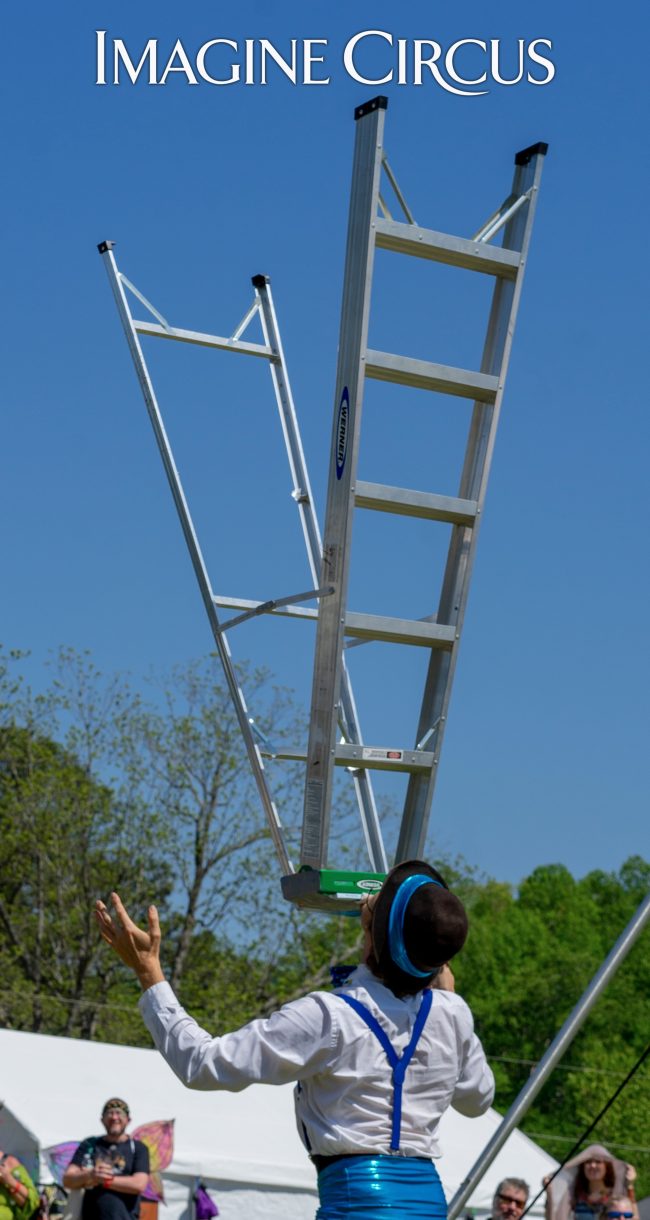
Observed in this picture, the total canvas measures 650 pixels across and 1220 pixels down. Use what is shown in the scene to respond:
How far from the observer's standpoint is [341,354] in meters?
4.88

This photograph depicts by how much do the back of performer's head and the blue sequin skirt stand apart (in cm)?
32

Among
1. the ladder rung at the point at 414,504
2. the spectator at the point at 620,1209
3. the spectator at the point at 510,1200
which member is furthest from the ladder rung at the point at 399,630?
the spectator at the point at 510,1200

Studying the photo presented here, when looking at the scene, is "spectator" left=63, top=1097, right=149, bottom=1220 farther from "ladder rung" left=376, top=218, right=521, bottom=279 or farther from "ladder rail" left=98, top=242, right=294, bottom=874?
"ladder rung" left=376, top=218, right=521, bottom=279

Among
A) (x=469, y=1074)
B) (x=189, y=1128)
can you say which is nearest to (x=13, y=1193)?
(x=189, y=1128)

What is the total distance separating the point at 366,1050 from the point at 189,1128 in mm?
10343

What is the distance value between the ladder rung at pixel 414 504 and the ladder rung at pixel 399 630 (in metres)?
0.34

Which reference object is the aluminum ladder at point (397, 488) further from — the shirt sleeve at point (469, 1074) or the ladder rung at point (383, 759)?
the shirt sleeve at point (469, 1074)

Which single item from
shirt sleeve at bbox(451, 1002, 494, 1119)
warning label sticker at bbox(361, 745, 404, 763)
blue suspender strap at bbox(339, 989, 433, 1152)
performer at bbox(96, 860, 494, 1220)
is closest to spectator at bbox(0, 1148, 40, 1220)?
warning label sticker at bbox(361, 745, 404, 763)

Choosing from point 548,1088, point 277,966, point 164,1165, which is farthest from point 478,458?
point 548,1088

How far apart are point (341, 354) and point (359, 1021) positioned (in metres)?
2.51

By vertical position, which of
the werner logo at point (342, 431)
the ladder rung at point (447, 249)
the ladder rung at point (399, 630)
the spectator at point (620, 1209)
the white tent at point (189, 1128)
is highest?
the ladder rung at point (447, 249)

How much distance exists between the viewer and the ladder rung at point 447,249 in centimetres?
472

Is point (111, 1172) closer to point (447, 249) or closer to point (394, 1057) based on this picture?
point (447, 249)

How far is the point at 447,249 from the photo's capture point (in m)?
4.82
